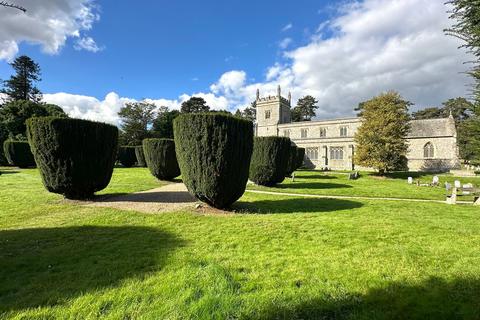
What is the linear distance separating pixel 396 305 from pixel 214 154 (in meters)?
6.15

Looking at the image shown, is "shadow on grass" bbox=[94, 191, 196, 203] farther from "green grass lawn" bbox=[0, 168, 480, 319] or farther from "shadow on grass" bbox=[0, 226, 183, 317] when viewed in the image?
"shadow on grass" bbox=[0, 226, 183, 317]

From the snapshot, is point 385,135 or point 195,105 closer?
point 385,135

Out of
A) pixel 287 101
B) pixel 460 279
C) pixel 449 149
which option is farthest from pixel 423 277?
pixel 287 101

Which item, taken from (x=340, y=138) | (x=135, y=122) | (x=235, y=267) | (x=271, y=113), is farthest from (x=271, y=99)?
(x=235, y=267)

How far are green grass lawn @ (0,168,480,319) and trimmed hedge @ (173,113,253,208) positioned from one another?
3.56ft

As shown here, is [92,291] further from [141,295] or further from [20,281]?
[20,281]

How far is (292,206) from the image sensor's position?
10289mm

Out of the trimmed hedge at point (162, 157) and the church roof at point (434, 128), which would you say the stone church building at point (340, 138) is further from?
the trimmed hedge at point (162, 157)

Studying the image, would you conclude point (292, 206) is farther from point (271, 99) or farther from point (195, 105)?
point (195, 105)

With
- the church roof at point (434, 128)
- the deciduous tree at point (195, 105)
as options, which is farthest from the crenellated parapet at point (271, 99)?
the church roof at point (434, 128)

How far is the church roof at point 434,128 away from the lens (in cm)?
3659

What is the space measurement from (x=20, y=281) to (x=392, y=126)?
1208 inches

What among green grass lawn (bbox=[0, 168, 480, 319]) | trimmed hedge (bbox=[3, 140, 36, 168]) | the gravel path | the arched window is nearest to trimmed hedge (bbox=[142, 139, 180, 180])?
the gravel path

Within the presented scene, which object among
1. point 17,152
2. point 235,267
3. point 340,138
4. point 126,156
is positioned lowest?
point 235,267
